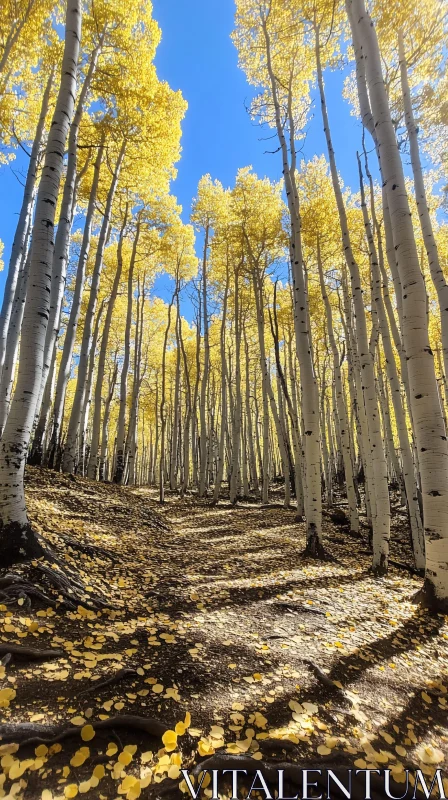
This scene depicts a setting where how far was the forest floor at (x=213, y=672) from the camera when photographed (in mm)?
1636

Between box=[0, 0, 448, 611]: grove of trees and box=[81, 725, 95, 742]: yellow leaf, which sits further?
box=[0, 0, 448, 611]: grove of trees

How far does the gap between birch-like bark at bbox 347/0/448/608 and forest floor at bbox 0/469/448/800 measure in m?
0.72

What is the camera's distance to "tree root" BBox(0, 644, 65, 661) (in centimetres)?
216

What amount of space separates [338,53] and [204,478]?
456 inches

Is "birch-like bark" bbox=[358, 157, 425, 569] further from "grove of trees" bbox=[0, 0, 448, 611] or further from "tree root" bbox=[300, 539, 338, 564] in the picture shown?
"tree root" bbox=[300, 539, 338, 564]

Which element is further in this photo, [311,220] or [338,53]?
[311,220]

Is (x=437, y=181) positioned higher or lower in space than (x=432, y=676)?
higher

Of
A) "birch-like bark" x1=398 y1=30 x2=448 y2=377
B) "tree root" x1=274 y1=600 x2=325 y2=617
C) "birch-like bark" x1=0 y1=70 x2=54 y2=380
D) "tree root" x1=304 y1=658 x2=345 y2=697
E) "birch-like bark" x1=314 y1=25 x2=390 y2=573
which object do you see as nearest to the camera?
"tree root" x1=304 y1=658 x2=345 y2=697

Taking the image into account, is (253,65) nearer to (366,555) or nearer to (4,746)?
(366,555)

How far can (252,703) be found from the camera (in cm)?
209

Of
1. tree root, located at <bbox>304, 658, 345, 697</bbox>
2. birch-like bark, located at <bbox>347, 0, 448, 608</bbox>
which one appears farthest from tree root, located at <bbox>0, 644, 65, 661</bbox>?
birch-like bark, located at <bbox>347, 0, 448, 608</bbox>

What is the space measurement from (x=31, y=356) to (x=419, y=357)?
12.8 ft

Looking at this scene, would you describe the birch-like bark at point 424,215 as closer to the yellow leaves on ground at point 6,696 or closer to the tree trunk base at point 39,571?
the tree trunk base at point 39,571

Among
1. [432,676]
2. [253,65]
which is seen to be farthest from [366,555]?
[253,65]
